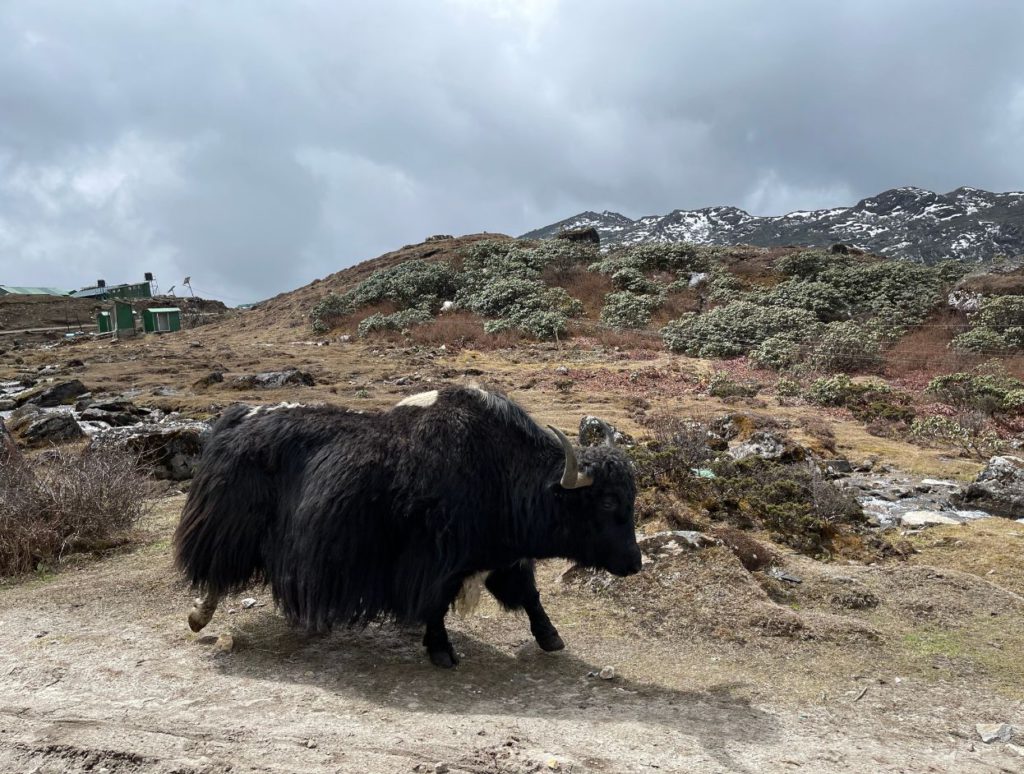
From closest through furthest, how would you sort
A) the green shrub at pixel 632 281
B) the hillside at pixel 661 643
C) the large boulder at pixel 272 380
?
the hillside at pixel 661 643
the large boulder at pixel 272 380
the green shrub at pixel 632 281

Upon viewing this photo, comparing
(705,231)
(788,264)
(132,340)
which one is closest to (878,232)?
(705,231)

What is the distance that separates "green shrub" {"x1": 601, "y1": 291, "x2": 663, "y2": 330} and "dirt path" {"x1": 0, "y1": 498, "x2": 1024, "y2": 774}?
22.3 metres

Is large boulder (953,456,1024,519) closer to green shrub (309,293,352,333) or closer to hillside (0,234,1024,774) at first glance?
hillside (0,234,1024,774)

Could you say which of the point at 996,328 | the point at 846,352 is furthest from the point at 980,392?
the point at 996,328

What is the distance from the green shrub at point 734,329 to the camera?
22.4 metres

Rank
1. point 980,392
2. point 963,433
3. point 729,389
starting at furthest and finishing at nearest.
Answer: point 729,389
point 980,392
point 963,433

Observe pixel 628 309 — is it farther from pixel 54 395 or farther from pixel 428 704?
pixel 428 704

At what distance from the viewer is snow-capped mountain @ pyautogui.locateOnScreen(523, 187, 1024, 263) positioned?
236ft

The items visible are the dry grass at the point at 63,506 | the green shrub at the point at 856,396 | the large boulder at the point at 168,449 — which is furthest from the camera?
the green shrub at the point at 856,396

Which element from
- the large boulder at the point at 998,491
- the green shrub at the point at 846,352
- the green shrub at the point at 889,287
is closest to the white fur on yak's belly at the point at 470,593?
the large boulder at the point at 998,491

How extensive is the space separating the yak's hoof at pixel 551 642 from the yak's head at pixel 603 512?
59 cm

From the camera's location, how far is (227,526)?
4.57 metres

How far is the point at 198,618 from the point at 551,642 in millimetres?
2149

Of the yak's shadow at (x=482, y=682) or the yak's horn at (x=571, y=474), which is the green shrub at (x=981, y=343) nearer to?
the yak's shadow at (x=482, y=682)
